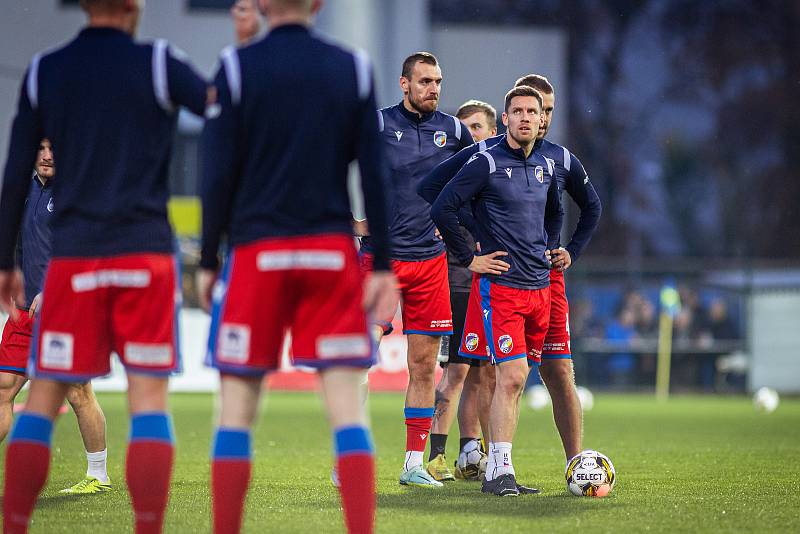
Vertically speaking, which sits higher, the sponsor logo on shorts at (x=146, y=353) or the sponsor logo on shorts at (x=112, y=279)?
the sponsor logo on shorts at (x=112, y=279)

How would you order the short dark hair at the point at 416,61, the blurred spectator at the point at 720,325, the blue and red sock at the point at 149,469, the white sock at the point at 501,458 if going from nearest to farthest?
the blue and red sock at the point at 149,469, the white sock at the point at 501,458, the short dark hair at the point at 416,61, the blurred spectator at the point at 720,325

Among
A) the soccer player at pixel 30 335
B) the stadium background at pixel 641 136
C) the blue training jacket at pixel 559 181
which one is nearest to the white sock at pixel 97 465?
the soccer player at pixel 30 335

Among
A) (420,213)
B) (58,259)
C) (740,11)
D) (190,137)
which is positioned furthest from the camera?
(740,11)

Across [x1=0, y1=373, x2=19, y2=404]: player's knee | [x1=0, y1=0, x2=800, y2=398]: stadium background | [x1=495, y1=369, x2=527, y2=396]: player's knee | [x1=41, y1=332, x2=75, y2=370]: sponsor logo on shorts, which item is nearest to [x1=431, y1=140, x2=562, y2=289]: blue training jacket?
[x1=495, y1=369, x2=527, y2=396]: player's knee

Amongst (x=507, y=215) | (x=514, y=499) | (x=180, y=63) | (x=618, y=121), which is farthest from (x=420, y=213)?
(x=618, y=121)

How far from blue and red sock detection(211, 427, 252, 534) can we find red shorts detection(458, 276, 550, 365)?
296 centimetres

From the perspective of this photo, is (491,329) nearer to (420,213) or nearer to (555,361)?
(555,361)

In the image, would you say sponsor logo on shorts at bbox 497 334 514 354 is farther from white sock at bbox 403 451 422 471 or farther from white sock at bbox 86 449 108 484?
white sock at bbox 86 449 108 484

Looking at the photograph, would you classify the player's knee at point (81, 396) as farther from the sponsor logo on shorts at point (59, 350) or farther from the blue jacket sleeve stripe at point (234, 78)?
the blue jacket sleeve stripe at point (234, 78)

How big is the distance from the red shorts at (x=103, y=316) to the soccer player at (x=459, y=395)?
3899 millimetres

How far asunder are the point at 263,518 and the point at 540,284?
2.16 meters

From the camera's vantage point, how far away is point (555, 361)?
25.3 feet

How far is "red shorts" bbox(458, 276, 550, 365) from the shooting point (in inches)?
288

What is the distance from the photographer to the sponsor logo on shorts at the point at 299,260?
14.8 ft
